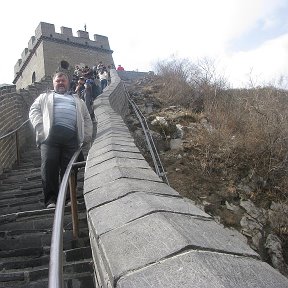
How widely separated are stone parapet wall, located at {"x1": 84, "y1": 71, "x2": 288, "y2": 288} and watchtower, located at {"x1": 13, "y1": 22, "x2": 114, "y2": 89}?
2724cm

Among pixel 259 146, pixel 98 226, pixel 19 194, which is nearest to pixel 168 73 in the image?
pixel 259 146

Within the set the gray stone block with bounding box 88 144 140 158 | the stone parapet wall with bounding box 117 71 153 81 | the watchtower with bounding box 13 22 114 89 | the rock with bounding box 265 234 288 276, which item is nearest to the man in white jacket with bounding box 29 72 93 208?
the gray stone block with bounding box 88 144 140 158

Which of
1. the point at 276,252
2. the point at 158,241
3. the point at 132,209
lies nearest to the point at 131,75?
the point at 276,252

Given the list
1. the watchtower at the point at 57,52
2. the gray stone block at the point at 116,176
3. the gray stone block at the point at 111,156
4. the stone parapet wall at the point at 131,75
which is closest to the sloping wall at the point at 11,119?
the gray stone block at the point at 111,156

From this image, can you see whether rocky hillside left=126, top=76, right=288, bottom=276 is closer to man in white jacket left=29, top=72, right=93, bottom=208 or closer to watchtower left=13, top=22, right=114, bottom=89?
man in white jacket left=29, top=72, right=93, bottom=208

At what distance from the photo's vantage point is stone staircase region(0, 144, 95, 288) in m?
3.55

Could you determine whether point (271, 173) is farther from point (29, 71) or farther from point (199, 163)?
point (29, 71)

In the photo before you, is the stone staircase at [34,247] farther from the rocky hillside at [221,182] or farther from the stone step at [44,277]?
the rocky hillside at [221,182]

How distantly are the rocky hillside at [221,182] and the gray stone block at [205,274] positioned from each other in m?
5.69

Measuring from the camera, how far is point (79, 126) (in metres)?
5.11

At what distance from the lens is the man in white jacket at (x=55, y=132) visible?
4805 mm

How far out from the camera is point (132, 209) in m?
1.89

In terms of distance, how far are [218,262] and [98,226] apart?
763mm

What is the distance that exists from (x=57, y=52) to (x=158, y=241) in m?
30.1
